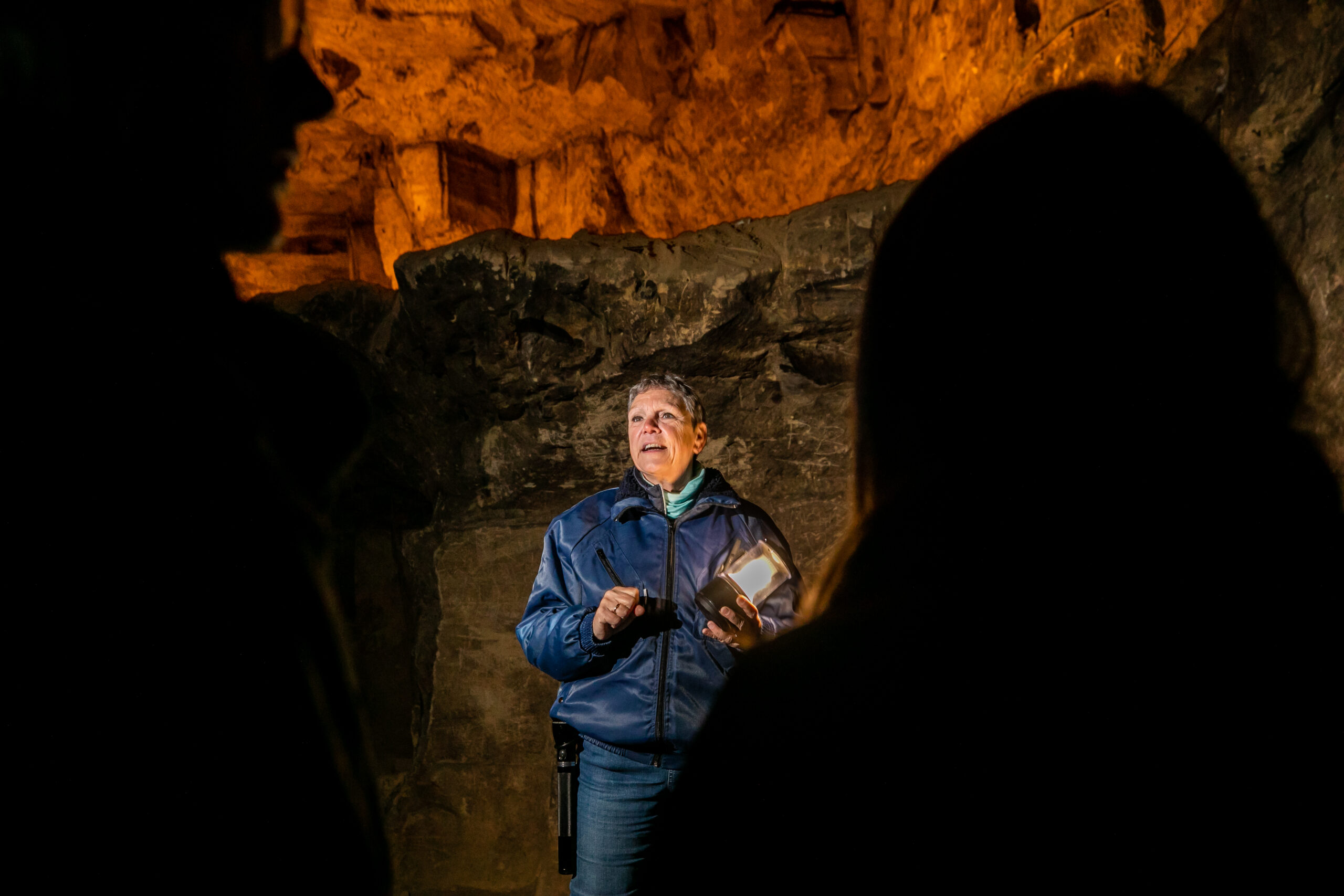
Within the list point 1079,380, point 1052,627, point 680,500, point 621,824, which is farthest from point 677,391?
point 1052,627

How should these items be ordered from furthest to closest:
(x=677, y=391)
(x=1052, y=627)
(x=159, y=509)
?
(x=159, y=509) → (x=677, y=391) → (x=1052, y=627)

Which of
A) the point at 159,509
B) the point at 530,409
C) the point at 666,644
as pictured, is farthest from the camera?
the point at 530,409

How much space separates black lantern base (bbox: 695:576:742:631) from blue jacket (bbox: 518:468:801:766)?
11cm

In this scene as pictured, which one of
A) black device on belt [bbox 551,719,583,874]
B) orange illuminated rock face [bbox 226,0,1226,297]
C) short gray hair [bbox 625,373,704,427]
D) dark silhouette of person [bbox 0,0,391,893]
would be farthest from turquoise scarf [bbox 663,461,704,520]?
orange illuminated rock face [bbox 226,0,1226,297]

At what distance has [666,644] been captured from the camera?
1.67 m

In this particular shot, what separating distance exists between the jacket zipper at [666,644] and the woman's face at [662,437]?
0.15 m

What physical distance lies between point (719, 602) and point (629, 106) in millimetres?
4743

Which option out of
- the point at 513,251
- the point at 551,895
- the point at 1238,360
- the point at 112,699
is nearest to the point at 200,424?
the point at 112,699

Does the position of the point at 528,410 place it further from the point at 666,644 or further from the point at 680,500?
the point at 666,644

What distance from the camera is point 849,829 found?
16.4 inches

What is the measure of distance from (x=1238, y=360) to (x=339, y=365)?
3.19m

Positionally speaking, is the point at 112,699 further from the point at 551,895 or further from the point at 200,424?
the point at 551,895

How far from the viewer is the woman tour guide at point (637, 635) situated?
1.61 meters

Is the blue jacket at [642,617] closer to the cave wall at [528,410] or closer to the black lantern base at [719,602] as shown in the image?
the black lantern base at [719,602]
